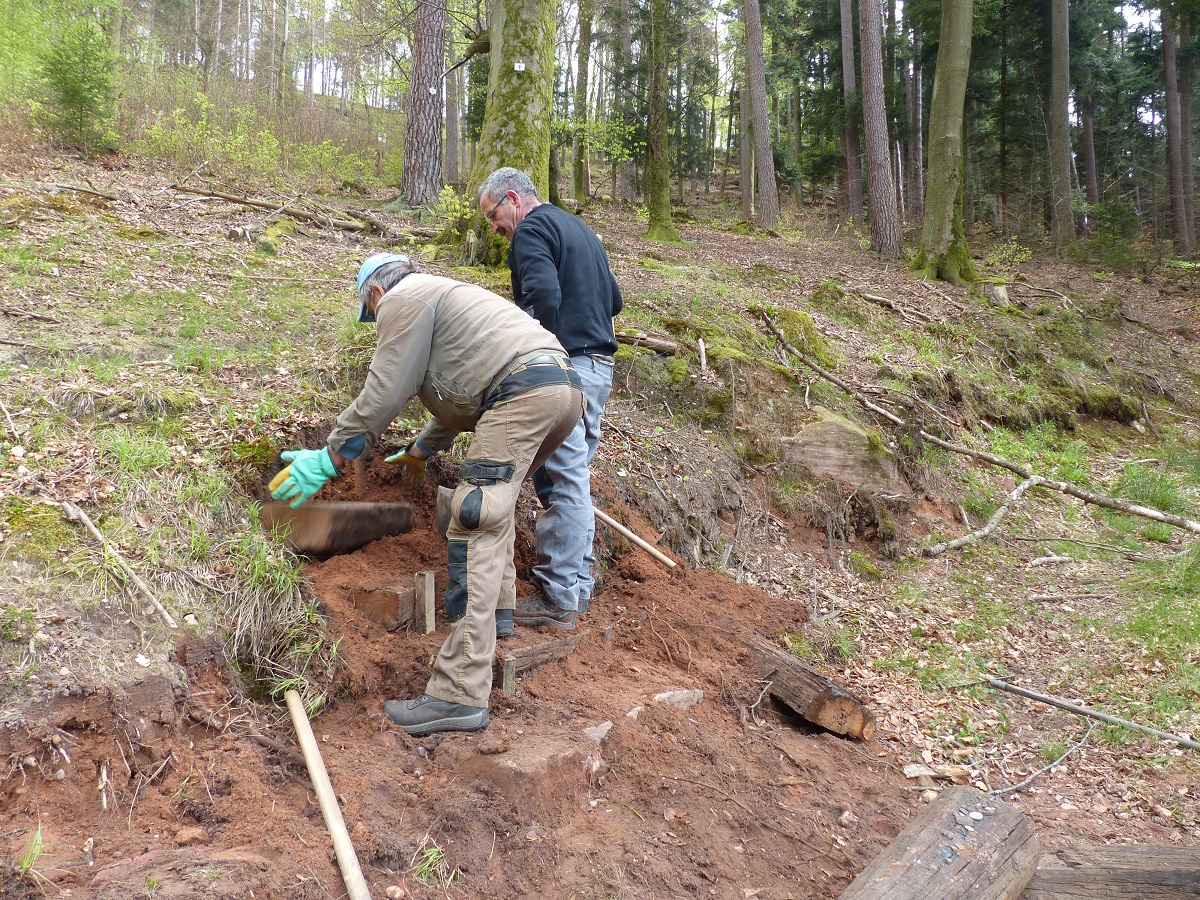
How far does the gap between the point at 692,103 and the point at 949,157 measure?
18472 millimetres

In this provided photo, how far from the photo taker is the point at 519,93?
7930 mm

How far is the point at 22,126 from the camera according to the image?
9.45 m

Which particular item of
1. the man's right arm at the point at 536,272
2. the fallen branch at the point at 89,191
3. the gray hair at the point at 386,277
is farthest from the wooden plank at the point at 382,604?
the fallen branch at the point at 89,191

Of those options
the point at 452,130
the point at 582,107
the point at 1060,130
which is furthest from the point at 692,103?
the point at 1060,130

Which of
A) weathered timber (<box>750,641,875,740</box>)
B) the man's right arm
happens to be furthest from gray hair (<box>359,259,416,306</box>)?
weathered timber (<box>750,641,875,740</box>)

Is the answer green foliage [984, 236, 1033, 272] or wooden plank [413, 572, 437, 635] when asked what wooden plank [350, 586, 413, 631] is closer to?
wooden plank [413, 572, 437, 635]

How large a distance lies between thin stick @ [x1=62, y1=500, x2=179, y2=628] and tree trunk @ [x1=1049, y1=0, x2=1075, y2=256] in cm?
2223

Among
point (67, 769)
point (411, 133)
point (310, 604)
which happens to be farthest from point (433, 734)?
point (411, 133)

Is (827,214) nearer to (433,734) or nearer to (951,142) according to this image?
(951,142)

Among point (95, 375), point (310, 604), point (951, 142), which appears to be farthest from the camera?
point (951, 142)

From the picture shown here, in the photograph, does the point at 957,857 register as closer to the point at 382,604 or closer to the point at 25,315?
the point at 382,604

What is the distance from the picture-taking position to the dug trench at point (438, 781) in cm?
240

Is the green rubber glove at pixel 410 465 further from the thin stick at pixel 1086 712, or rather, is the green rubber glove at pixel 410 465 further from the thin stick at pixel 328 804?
the thin stick at pixel 1086 712

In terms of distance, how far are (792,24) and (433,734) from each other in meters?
29.5
